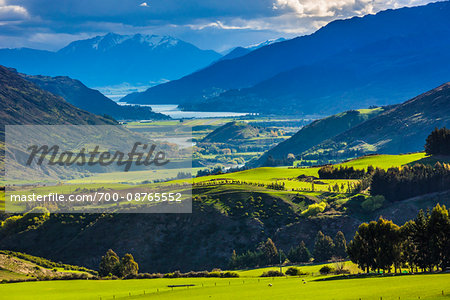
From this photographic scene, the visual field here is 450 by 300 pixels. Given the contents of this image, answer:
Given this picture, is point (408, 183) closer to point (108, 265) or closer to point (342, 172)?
point (342, 172)

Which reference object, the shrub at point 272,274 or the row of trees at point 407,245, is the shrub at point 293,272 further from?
the row of trees at point 407,245

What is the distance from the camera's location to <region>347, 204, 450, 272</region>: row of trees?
8438cm

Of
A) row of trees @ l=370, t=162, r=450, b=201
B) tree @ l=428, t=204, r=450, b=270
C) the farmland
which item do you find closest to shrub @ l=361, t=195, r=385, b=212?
row of trees @ l=370, t=162, r=450, b=201

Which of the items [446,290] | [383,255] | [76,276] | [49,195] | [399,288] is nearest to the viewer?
[446,290]

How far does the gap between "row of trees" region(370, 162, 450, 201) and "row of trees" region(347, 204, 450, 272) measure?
69681 millimetres

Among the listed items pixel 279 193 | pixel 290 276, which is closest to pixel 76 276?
pixel 290 276

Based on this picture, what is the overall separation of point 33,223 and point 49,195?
25637 millimetres

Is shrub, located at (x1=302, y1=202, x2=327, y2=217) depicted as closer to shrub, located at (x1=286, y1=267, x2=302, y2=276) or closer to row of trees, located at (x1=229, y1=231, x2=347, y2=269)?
row of trees, located at (x1=229, y1=231, x2=347, y2=269)

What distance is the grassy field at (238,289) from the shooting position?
2335 inches

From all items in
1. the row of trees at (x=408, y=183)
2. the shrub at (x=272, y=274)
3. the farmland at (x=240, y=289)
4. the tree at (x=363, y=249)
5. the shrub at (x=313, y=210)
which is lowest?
the shrub at (x=272, y=274)

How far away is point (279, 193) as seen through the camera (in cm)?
16638

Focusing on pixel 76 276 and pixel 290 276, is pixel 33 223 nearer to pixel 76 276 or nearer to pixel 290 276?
pixel 76 276

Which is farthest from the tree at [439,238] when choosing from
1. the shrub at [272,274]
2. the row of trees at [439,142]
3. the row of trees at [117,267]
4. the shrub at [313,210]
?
the row of trees at [439,142]

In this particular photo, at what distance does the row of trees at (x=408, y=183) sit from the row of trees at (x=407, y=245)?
69681 mm
